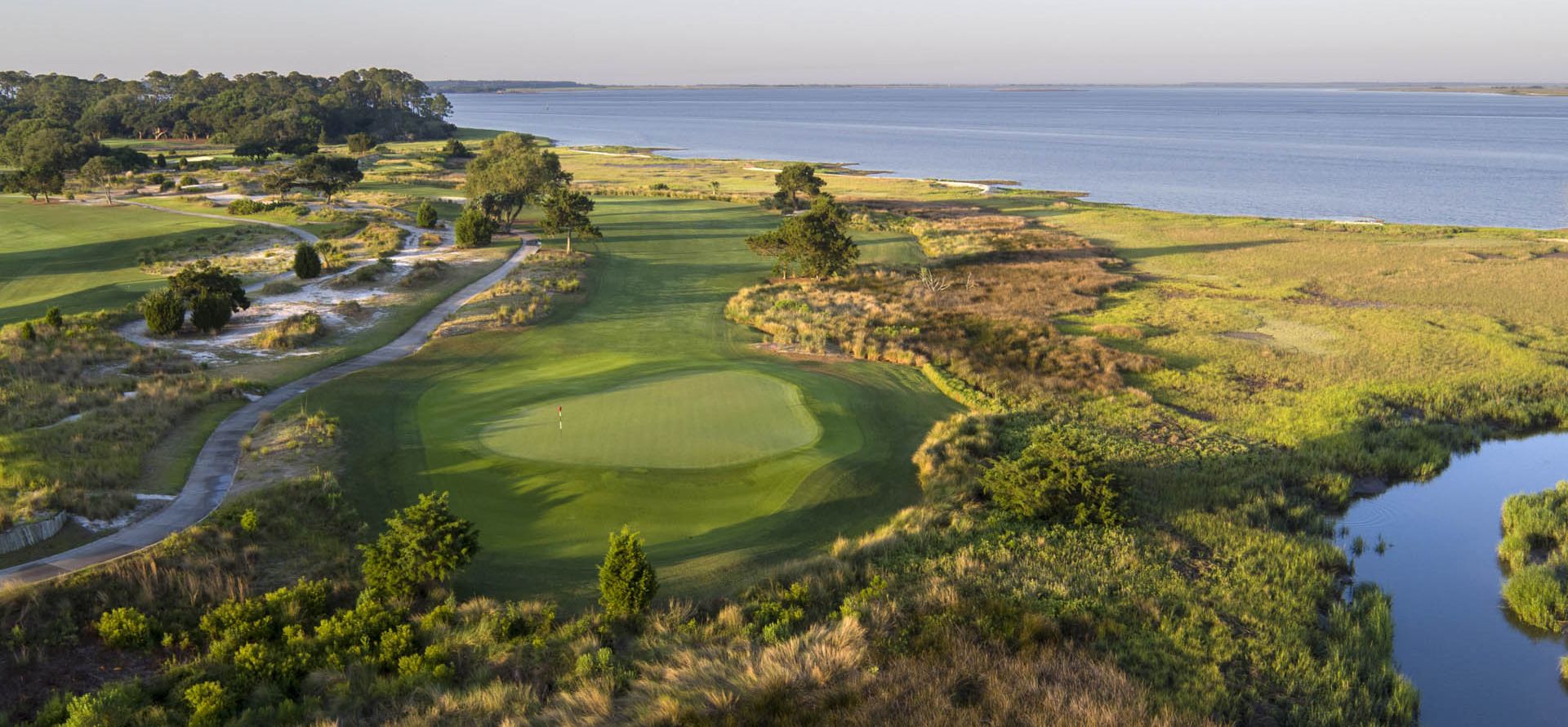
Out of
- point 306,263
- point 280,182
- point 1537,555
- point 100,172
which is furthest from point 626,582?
point 100,172

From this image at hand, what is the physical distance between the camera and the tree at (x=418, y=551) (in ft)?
49.5

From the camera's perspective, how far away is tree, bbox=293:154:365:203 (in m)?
73.5

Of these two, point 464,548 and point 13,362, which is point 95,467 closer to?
point 464,548

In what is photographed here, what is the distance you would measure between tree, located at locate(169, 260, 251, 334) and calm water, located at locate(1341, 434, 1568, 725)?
39.8 meters

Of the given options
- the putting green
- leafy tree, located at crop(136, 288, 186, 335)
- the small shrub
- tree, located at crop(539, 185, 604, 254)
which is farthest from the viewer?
the small shrub

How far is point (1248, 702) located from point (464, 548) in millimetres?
13266

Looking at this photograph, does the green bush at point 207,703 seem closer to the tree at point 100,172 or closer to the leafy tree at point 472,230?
the leafy tree at point 472,230

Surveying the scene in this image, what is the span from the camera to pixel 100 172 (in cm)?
7544

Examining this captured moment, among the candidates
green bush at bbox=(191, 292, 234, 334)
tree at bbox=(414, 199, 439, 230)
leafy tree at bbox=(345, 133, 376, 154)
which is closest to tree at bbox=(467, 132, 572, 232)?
tree at bbox=(414, 199, 439, 230)

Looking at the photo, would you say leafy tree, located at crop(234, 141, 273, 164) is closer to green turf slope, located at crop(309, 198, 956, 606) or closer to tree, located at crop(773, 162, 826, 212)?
tree, located at crop(773, 162, 826, 212)

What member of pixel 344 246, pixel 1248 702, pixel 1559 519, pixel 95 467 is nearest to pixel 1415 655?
pixel 1248 702

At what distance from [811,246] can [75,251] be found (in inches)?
1823

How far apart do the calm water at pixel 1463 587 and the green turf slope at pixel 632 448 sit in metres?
10.2

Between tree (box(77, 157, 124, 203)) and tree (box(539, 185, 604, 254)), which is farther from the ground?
tree (box(77, 157, 124, 203))
